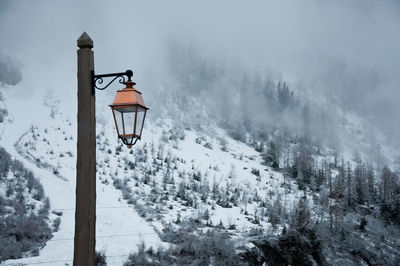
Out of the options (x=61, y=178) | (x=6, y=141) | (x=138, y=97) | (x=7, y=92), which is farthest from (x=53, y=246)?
(x=7, y=92)

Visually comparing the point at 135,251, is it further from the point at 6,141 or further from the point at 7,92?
the point at 7,92

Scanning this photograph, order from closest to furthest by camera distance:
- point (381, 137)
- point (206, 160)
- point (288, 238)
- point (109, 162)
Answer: point (288, 238), point (109, 162), point (206, 160), point (381, 137)

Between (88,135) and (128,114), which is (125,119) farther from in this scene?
(88,135)

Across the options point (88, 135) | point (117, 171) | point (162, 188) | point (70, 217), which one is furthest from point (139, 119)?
point (117, 171)

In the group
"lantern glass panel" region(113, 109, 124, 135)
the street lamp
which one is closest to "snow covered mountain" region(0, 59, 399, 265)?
the street lamp

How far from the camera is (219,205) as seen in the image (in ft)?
44.8

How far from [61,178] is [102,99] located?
10260 millimetres

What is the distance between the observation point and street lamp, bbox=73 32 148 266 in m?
3.40

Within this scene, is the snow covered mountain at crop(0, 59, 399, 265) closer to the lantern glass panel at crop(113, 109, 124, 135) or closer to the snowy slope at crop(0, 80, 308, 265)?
the snowy slope at crop(0, 80, 308, 265)

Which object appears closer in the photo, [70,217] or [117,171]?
[70,217]

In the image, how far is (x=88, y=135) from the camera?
3518 millimetres

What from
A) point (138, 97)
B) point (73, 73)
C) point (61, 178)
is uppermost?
point (73, 73)

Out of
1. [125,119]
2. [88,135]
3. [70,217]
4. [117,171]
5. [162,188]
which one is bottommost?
[70,217]

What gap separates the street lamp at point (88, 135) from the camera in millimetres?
3396
